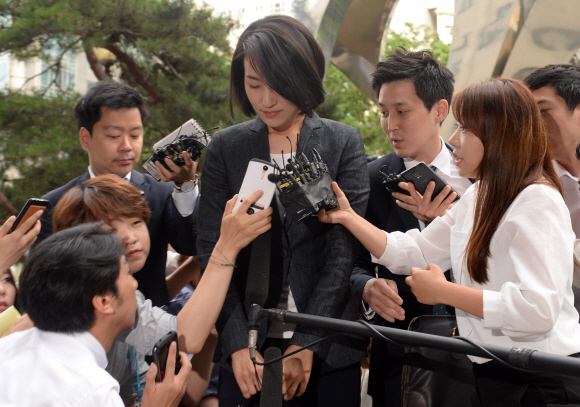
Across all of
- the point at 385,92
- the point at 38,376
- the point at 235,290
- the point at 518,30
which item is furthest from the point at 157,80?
the point at 38,376

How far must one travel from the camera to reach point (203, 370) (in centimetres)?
250

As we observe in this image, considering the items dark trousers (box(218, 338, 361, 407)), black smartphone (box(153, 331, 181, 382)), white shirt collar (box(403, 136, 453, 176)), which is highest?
white shirt collar (box(403, 136, 453, 176))

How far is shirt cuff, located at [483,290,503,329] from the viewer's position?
1287 mm

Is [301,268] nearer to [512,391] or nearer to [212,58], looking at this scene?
[512,391]

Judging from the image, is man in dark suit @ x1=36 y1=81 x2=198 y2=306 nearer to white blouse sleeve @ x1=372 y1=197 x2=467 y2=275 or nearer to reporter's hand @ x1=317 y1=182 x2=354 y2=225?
reporter's hand @ x1=317 y1=182 x2=354 y2=225

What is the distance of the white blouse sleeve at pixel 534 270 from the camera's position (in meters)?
1.25

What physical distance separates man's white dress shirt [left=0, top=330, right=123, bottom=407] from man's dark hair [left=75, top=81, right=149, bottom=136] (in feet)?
4.71

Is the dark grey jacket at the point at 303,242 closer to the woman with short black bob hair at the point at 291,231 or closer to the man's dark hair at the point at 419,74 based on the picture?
the woman with short black bob hair at the point at 291,231

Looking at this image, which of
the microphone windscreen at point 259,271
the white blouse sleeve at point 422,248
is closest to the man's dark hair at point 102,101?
the microphone windscreen at point 259,271

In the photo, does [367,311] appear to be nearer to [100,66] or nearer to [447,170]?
[447,170]

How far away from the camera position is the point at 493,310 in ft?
4.24

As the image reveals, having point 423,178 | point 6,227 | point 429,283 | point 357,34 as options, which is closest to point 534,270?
point 429,283

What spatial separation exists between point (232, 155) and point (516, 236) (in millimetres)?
984

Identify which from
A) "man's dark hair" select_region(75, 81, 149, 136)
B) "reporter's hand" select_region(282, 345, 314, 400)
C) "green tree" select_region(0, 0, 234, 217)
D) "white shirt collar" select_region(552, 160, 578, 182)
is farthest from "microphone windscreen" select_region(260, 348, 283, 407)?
"green tree" select_region(0, 0, 234, 217)
